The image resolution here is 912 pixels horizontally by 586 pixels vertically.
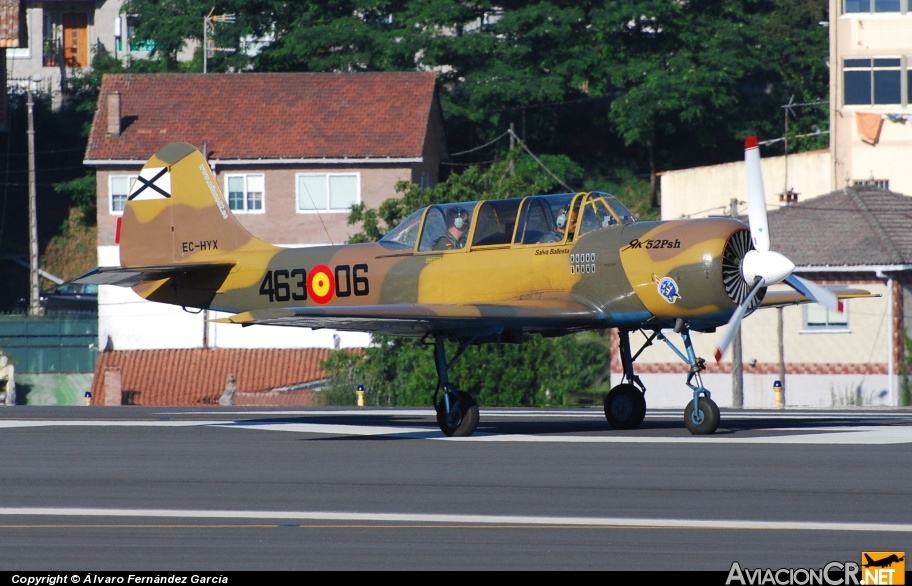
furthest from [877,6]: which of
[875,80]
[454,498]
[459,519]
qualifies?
[459,519]

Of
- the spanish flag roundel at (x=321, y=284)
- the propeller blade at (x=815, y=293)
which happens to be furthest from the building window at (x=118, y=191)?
the propeller blade at (x=815, y=293)

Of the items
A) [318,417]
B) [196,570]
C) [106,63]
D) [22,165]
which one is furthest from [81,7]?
[196,570]

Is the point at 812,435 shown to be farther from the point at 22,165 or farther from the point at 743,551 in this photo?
the point at 22,165

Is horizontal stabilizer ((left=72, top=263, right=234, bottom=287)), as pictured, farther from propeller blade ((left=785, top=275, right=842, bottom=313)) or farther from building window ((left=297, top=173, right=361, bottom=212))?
building window ((left=297, top=173, right=361, bottom=212))

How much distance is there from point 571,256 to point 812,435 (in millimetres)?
3430

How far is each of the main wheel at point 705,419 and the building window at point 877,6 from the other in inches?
1499

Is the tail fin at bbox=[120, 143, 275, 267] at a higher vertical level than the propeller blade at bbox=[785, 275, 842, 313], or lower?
higher

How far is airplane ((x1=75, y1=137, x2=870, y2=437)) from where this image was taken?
14430 millimetres

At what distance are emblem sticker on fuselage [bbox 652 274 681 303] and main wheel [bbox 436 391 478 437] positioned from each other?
8.68ft

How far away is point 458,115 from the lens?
57.5 m

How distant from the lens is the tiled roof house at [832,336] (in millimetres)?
35438

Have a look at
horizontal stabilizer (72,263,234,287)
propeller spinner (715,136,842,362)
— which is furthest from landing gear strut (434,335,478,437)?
horizontal stabilizer (72,263,234,287)

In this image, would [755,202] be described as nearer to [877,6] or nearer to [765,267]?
[765,267]

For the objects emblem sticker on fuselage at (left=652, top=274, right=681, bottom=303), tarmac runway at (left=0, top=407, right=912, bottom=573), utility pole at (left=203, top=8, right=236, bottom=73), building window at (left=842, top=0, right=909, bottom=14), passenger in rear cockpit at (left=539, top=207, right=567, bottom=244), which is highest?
utility pole at (left=203, top=8, right=236, bottom=73)
